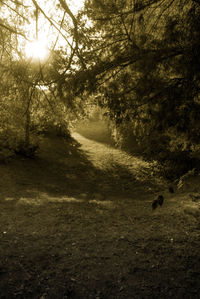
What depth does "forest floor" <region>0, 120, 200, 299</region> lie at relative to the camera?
332cm

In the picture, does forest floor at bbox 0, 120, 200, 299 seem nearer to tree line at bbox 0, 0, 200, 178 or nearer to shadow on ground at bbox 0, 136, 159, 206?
shadow on ground at bbox 0, 136, 159, 206

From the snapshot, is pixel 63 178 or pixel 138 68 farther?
pixel 63 178

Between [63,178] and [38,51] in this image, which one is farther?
[63,178]

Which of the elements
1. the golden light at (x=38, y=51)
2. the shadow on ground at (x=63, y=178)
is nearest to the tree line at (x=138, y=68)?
the golden light at (x=38, y=51)

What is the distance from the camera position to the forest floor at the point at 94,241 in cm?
332

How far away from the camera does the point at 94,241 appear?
473 cm

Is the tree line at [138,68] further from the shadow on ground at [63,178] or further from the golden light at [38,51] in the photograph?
the shadow on ground at [63,178]

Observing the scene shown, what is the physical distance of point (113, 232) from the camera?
5.20 metres

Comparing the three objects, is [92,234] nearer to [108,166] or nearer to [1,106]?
[1,106]

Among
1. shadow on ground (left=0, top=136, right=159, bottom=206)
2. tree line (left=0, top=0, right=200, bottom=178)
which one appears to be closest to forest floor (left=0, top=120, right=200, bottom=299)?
shadow on ground (left=0, top=136, right=159, bottom=206)

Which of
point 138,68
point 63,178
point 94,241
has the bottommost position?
point 63,178

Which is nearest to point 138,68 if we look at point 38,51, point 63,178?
point 38,51

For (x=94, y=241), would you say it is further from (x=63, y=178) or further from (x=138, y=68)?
(x=63, y=178)

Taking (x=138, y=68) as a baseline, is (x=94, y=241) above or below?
below
